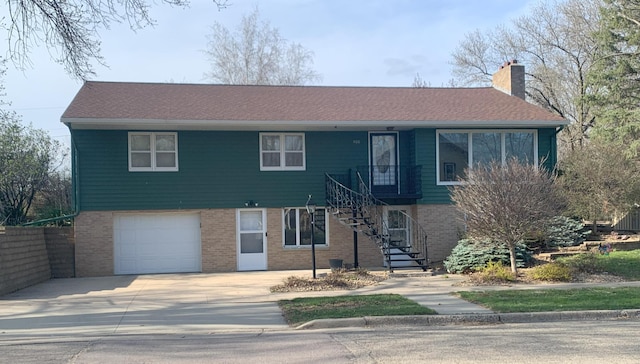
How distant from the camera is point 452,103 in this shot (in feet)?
67.7

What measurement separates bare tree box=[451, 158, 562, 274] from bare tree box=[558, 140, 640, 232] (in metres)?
5.63

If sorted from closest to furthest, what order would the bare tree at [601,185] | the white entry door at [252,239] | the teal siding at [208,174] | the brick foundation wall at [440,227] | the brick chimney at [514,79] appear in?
the teal siding at [208,174], the white entry door at [252,239], the brick foundation wall at [440,227], the bare tree at [601,185], the brick chimney at [514,79]

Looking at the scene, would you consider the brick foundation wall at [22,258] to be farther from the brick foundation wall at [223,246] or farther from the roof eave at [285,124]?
the roof eave at [285,124]

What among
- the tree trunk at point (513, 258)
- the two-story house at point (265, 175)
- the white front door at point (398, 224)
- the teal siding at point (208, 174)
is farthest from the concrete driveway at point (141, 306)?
the tree trunk at point (513, 258)

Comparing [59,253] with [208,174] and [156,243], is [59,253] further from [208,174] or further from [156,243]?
[208,174]

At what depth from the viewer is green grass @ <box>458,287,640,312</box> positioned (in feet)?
34.0

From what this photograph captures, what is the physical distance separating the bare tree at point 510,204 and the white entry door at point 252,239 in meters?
6.93

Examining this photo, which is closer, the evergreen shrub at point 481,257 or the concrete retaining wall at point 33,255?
the concrete retaining wall at point 33,255

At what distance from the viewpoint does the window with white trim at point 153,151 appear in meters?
17.8

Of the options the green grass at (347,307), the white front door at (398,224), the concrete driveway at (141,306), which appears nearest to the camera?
the concrete driveway at (141,306)

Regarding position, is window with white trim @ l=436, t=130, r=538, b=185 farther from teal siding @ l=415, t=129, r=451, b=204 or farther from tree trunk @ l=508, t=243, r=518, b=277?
tree trunk @ l=508, t=243, r=518, b=277

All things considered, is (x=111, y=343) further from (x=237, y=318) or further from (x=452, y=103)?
(x=452, y=103)

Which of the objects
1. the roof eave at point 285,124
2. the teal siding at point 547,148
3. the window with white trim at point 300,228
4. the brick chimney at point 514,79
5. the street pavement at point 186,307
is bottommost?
the street pavement at point 186,307

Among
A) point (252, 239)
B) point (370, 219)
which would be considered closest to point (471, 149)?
point (370, 219)
